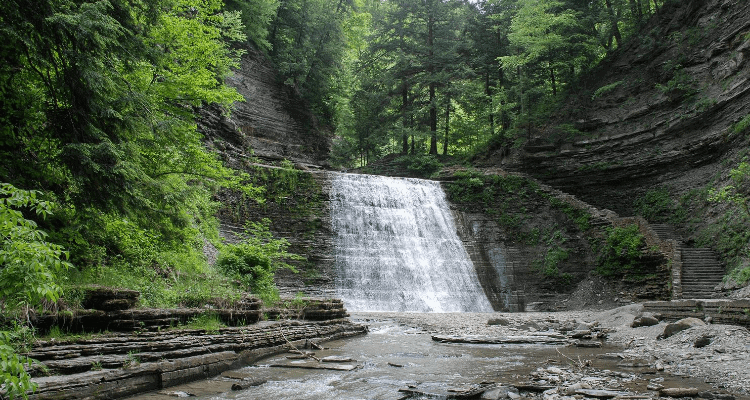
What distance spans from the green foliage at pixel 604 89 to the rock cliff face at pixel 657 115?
60 millimetres

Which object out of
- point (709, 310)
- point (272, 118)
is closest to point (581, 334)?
point (709, 310)

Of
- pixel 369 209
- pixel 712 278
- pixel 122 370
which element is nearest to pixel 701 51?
pixel 712 278

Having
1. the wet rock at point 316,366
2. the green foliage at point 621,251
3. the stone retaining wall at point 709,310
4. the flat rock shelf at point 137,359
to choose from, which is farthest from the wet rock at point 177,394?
the green foliage at point 621,251

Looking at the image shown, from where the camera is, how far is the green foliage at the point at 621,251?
1616cm

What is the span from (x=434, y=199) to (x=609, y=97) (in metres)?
10.7

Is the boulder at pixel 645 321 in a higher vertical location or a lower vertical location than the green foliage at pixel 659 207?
lower

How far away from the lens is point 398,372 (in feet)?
19.7

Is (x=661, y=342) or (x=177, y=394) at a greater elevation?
(x=177, y=394)

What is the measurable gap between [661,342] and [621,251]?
382 inches

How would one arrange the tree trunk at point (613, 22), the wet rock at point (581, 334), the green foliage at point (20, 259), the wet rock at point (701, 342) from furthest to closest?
the tree trunk at point (613, 22) → the wet rock at point (581, 334) → the wet rock at point (701, 342) → the green foliage at point (20, 259)

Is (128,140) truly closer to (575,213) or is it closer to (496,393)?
(496,393)

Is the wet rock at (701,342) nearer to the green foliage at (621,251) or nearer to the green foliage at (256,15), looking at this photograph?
the green foliage at (621,251)

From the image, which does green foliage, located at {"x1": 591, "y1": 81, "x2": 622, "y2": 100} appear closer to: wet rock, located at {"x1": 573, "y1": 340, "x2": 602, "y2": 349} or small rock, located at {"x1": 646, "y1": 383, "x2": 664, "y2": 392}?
wet rock, located at {"x1": 573, "y1": 340, "x2": 602, "y2": 349}

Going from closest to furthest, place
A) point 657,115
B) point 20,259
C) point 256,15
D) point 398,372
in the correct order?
1. point 20,259
2. point 398,372
3. point 657,115
4. point 256,15
